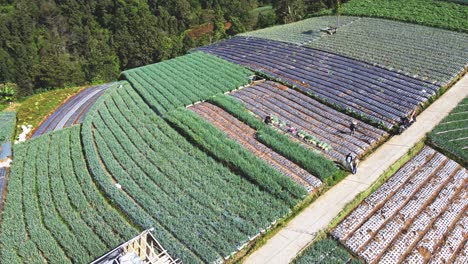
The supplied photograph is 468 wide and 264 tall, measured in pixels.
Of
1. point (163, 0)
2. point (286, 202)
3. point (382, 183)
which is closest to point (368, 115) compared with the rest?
point (382, 183)

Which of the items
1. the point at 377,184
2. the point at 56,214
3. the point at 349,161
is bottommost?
the point at 56,214

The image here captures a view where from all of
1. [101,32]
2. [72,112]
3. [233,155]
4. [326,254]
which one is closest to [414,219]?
[326,254]

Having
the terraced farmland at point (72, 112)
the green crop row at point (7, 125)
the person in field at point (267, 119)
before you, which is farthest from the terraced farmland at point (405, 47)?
the green crop row at point (7, 125)

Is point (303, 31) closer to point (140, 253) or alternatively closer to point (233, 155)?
point (233, 155)

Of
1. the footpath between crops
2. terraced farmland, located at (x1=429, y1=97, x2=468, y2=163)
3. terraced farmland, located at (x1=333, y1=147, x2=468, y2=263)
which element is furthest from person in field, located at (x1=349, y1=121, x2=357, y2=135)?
terraced farmland, located at (x1=429, y1=97, x2=468, y2=163)

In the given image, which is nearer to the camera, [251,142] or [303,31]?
[251,142]
